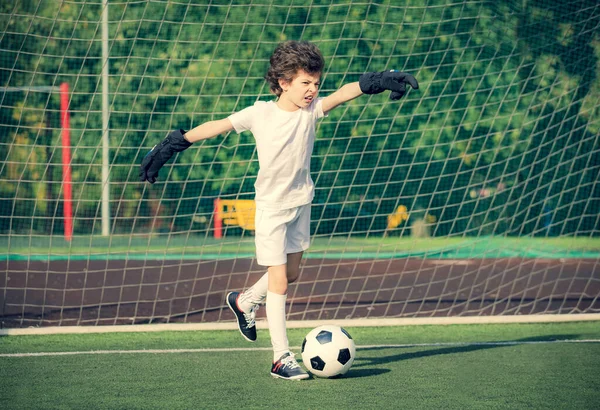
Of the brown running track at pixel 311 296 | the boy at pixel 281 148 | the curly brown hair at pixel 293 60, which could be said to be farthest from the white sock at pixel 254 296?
the brown running track at pixel 311 296

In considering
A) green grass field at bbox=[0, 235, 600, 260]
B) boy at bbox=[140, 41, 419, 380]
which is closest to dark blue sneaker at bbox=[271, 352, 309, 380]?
boy at bbox=[140, 41, 419, 380]

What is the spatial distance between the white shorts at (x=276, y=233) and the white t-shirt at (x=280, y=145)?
46mm

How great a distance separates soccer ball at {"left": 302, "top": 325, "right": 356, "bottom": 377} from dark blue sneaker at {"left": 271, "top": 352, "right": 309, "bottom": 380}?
0.05 m

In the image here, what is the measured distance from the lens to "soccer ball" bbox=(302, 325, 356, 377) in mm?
3959

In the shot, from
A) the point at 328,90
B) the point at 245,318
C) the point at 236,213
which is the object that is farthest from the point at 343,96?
the point at 236,213

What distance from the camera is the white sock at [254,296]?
4391mm

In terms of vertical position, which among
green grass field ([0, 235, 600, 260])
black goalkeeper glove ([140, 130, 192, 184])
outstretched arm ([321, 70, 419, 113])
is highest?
outstretched arm ([321, 70, 419, 113])

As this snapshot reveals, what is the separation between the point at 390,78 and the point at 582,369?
1910 millimetres

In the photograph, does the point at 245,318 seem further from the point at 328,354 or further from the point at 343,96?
the point at 343,96

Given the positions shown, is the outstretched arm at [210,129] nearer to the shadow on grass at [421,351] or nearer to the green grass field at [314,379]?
the green grass field at [314,379]

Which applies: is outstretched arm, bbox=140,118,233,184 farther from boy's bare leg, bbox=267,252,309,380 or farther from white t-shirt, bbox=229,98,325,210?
boy's bare leg, bbox=267,252,309,380

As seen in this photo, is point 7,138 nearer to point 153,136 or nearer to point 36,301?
point 153,136

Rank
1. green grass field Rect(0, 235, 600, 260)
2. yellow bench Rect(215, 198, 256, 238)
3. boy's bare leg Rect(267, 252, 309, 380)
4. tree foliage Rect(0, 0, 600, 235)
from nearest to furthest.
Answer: boy's bare leg Rect(267, 252, 309, 380) < tree foliage Rect(0, 0, 600, 235) < yellow bench Rect(215, 198, 256, 238) < green grass field Rect(0, 235, 600, 260)

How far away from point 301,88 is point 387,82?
441mm
